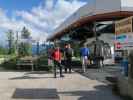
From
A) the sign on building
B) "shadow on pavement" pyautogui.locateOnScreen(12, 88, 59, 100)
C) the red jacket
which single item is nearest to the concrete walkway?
"shadow on pavement" pyautogui.locateOnScreen(12, 88, 59, 100)

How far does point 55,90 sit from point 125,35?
361 cm

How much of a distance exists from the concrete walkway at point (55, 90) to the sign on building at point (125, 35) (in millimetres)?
1767

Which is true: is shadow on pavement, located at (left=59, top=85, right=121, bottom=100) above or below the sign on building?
below

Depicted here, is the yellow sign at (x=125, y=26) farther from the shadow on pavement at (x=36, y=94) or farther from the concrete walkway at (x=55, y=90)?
the shadow on pavement at (x=36, y=94)

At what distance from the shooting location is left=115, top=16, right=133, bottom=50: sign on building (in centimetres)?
1441

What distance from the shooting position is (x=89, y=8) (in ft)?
126

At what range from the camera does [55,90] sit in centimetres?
1648

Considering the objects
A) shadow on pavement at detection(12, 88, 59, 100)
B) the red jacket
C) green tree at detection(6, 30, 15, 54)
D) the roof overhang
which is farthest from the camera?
green tree at detection(6, 30, 15, 54)

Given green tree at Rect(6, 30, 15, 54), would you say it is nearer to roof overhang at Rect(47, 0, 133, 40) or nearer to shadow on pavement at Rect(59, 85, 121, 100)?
roof overhang at Rect(47, 0, 133, 40)

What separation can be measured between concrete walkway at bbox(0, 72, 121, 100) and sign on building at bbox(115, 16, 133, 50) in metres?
1.77

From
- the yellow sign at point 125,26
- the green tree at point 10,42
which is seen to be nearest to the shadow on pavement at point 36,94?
the yellow sign at point 125,26

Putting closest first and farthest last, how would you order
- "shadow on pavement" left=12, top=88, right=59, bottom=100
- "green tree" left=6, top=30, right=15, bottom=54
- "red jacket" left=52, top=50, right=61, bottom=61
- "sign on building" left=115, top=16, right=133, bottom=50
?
"sign on building" left=115, top=16, right=133, bottom=50, "shadow on pavement" left=12, top=88, right=59, bottom=100, "red jacket" left=52, top=50, right=61, bottom=61, "green tree" left=6, top=30, right=15, bottom=54

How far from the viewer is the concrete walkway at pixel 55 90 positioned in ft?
48.0

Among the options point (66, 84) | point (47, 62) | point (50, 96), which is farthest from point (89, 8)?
point (50, 96)
